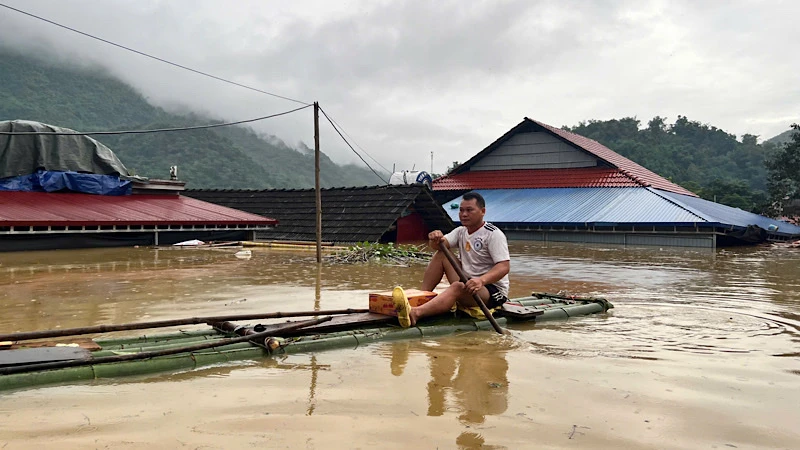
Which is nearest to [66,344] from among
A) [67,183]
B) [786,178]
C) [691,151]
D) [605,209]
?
[67,183]

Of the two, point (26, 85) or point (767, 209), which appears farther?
point (26, 85)

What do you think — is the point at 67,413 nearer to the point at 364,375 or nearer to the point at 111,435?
the point at 111,435

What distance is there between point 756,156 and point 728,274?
53968 mm

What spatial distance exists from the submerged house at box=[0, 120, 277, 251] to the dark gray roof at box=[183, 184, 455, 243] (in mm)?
1413

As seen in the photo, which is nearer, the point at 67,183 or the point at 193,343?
the point at 193,343

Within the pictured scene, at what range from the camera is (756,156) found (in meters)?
58.3

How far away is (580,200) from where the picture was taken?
2750cm

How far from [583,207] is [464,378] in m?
23.6

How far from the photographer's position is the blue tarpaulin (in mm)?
18922

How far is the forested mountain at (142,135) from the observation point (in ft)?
172

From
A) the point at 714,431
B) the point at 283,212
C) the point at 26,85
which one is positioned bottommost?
the point at 714,431

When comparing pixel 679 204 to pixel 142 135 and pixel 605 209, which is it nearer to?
pixel 605 209

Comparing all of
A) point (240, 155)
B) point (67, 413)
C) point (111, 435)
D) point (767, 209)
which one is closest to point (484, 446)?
point (111, 435)

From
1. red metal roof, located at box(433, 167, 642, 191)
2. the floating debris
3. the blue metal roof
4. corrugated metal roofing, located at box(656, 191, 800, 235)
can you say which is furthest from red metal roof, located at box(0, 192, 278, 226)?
corrugated metal roofing, located at box(656, 191, 800, 235)
